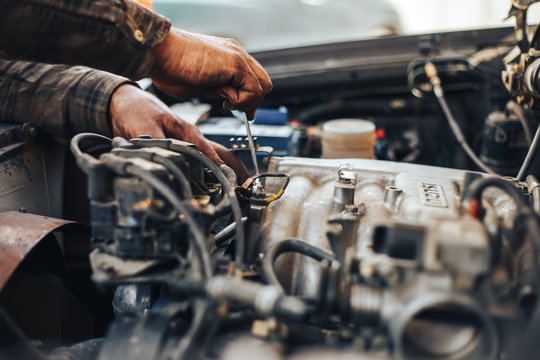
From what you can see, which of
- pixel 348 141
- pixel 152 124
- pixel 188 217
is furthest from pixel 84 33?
pixel 348 141

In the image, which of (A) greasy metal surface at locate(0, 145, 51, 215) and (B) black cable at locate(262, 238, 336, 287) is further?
(A) greasy metal surface at locate(0, 145, 51, 215)

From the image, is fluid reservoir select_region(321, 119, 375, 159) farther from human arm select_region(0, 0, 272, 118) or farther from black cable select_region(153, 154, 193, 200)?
black cable select_region(153, 154, 193, 200)

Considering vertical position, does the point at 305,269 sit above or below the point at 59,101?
below

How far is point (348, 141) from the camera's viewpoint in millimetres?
1497

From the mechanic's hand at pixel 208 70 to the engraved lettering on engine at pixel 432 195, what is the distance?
449 millimetres

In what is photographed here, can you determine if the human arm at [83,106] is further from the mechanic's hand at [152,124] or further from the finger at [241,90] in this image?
the finger at [241,90]

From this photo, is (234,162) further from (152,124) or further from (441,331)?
(441,331)

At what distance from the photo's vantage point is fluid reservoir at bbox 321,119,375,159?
1.49 metres

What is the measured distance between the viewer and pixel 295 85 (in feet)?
6.84

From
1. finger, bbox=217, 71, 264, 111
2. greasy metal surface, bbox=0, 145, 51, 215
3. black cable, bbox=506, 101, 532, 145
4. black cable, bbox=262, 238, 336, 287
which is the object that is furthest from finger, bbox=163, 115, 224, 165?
black cable, bbox=506, 101, 532, 145

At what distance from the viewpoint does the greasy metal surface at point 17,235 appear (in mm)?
764

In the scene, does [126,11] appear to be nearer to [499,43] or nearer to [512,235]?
[512,235]

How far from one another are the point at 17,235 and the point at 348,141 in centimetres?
102

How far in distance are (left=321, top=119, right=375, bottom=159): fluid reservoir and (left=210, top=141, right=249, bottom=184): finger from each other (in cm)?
45
